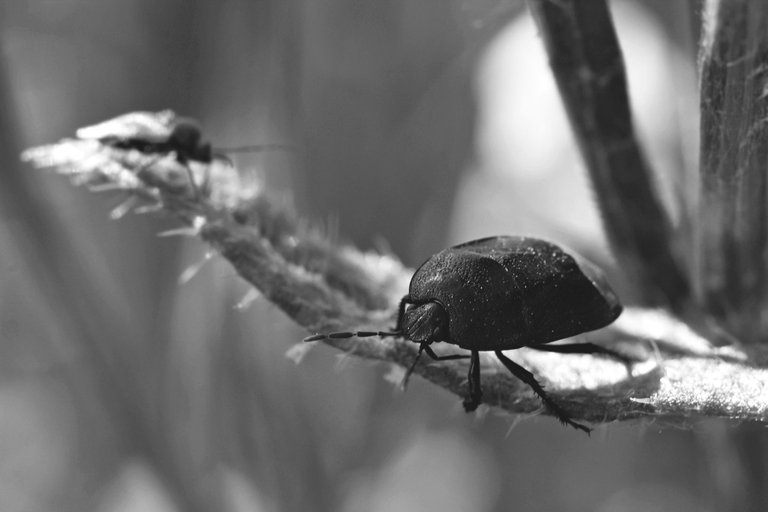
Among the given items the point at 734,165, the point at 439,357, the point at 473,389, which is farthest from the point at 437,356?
the point at 734,165

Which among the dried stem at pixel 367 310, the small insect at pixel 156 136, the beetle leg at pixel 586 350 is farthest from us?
the small insect at pixel 156 136

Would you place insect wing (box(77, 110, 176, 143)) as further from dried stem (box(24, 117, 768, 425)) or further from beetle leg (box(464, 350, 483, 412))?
beetle leg (box(464, 350, 483, 412))

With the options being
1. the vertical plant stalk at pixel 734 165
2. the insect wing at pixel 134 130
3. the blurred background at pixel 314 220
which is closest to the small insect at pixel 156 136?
the insect wing at pixel 134 130

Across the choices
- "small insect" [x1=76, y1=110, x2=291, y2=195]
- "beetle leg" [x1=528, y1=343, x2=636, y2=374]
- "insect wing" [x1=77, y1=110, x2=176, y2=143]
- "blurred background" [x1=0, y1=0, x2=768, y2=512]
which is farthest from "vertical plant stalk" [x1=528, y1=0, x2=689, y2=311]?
"insect wing" [x1=77, y1=110, x2=176, y2=143]

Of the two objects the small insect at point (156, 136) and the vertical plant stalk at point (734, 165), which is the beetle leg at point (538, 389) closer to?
the vertical plant stalk at point (734, 165)

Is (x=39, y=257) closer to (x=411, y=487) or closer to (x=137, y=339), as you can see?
(x=137, y=339)

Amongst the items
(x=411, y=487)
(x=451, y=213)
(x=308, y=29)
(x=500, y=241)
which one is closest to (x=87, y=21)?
(x=308, y=29)

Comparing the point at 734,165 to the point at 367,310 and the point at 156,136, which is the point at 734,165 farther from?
the point at 156,136
